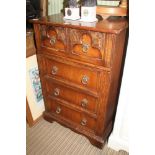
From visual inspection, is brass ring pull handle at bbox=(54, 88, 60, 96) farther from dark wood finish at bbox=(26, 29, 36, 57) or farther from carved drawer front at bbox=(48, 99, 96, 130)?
dark wood finish at bbox=(26, 29, 36, 57)

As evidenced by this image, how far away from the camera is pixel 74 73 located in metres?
1.33

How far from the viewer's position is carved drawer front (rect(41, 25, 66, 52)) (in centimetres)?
124

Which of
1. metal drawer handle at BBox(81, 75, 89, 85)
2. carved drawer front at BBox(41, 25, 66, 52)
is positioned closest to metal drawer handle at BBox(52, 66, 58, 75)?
carved drawer front at BBox(41, 25, 66, 52)

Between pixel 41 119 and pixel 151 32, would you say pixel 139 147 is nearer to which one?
pixel 151 32

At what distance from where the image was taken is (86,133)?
1.52m

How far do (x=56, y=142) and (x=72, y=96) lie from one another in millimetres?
504

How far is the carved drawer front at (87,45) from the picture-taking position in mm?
1084

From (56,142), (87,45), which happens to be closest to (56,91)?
(56,142)

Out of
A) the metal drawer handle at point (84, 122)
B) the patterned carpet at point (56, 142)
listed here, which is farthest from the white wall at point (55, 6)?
the patterned carpet at point (56, 142)

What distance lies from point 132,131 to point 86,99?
0.45 meters

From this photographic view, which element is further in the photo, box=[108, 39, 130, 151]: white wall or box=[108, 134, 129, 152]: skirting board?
box=[108, 134, 129, 152]: skirting board
